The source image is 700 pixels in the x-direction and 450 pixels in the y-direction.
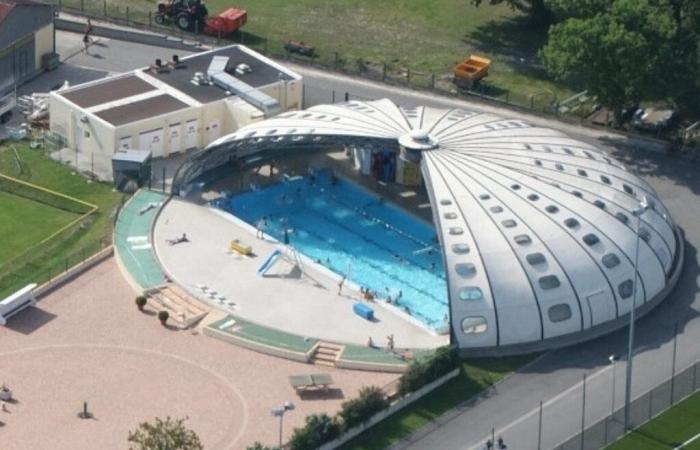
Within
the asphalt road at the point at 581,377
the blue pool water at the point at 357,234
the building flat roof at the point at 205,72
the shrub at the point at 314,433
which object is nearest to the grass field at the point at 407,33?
the building flat roof at the point at 205,72

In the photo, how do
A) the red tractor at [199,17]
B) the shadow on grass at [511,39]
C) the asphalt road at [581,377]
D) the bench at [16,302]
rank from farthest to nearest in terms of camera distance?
the red tractor at [199,17] < the shadow on grass at [511,39] < the bench at [16,302] < the asphalt road at [581,377]

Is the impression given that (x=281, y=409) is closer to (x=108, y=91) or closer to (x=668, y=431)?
(x=668, y=431)

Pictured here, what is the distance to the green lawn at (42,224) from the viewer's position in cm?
10631

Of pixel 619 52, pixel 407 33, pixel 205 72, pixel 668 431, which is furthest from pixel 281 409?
pixel 407 33

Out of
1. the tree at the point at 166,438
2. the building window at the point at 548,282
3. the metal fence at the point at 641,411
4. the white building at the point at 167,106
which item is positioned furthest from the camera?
the white building at the point at 167,106

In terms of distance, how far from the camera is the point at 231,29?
142750 mm

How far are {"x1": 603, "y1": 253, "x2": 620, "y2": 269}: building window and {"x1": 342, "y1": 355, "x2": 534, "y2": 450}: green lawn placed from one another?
7.19 m

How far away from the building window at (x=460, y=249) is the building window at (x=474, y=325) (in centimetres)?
389

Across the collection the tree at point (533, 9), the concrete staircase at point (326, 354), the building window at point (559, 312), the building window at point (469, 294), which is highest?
the tree at point (533, 9)

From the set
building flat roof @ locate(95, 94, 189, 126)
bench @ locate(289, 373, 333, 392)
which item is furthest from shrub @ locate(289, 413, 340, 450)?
building flat roof @ locate(95, 94, 189, 126)

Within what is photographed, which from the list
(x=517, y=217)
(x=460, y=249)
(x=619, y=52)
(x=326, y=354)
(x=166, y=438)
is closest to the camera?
(x=166, y=438)

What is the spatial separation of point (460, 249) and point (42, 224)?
92.4 ft

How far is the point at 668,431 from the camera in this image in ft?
301

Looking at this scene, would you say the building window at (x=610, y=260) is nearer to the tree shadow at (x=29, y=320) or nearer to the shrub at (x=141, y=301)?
the shrub at (x=141, y=301)
